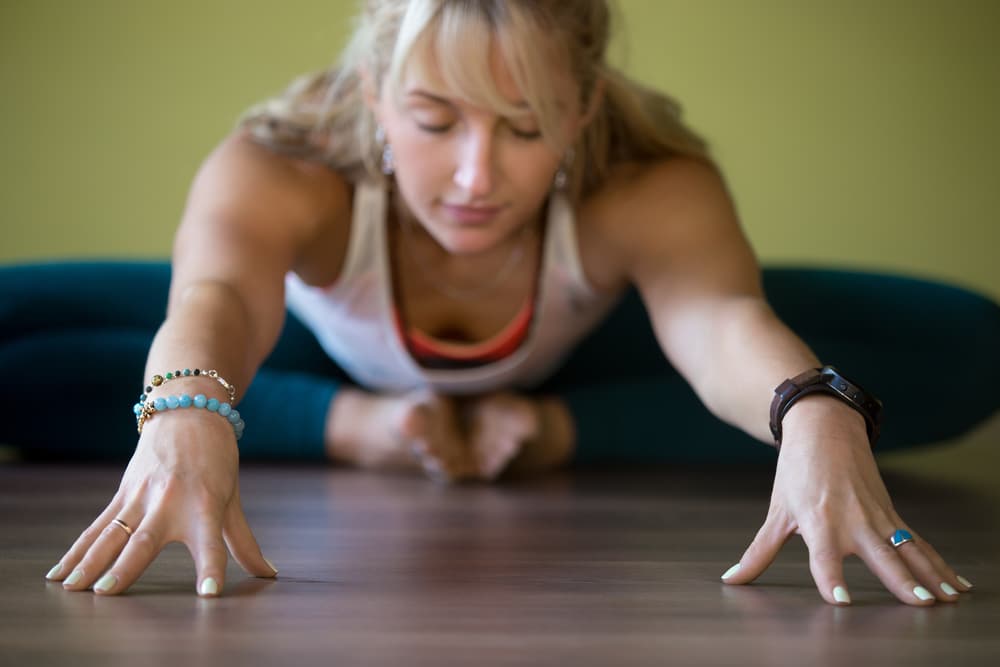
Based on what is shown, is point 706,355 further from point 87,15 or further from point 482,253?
point 87,15

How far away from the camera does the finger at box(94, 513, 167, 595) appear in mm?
1163

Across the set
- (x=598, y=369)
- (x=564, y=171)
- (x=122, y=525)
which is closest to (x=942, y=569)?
(x=122, y=525)

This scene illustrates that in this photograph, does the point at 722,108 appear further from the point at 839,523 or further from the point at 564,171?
the point at 839,523

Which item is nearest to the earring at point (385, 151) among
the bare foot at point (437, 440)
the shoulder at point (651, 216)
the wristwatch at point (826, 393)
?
the shoulder at point (651, 216)

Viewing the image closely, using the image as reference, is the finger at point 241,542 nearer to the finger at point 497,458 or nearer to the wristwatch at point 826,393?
the wristwatch at point 826,393

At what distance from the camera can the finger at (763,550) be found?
1266 mm

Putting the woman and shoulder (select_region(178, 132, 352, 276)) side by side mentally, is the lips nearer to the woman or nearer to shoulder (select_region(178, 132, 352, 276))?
the woman

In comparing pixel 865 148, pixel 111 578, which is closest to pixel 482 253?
pixel 111 578

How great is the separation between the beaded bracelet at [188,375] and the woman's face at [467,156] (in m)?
0.53

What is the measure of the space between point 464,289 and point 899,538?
1.22 meters

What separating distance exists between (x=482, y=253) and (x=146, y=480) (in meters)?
1.15

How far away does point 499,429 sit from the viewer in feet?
7.83

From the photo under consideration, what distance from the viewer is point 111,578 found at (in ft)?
3.81

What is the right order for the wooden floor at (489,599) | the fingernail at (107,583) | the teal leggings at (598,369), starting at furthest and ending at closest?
the teal leggings at (598,369) < the fingernail at (107,583) < the wooden floor at (489,599)
